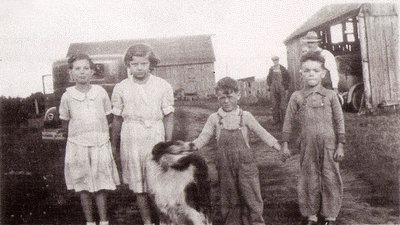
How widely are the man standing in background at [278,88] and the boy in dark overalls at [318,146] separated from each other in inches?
76.3

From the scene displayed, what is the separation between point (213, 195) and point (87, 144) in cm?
122

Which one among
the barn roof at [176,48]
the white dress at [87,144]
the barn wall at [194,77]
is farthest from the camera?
the barn wall at [194,77]

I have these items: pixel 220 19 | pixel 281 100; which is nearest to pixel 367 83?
pixel 281 100

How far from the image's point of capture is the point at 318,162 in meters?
2.50

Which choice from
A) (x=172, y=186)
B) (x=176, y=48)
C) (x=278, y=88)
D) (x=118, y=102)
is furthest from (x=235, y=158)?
(x=176, y=48)

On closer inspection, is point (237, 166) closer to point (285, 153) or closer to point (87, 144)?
point (285, 153)

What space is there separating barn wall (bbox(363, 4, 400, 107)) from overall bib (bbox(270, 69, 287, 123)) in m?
2.28

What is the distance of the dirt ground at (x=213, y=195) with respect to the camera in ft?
8.82

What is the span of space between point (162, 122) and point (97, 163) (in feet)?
1.55

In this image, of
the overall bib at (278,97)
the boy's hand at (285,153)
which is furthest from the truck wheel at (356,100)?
the boy's hand at (285,153)

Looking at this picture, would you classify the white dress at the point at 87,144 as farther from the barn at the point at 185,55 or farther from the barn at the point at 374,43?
the barn at the point at 374,43

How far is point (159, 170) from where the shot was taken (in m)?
2.26

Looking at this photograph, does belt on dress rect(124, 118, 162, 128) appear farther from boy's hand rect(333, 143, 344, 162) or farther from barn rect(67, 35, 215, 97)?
barn rect(67, 35, 215, 97)

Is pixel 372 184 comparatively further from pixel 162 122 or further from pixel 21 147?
pixel 21 147
